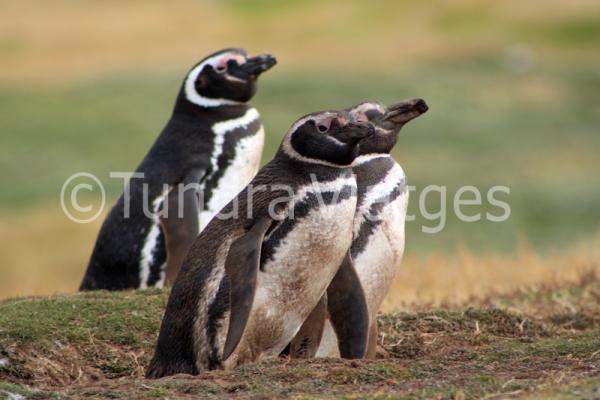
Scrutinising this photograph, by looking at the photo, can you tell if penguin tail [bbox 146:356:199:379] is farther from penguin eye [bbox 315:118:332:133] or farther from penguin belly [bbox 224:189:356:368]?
penguin eye [bbox 315:118:332:133]

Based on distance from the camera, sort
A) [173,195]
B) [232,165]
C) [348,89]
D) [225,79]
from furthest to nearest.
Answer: [348,89], [225,79], [232,165], [173,195]

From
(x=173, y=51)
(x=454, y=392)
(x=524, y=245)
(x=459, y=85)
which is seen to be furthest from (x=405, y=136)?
(x=454, y=392)

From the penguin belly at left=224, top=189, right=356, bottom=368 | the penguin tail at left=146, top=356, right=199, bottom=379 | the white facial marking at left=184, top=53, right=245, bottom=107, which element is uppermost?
the white facial marking at left=184, top=53, right=245, bottom=107

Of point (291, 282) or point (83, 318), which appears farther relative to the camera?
point (83, 318)

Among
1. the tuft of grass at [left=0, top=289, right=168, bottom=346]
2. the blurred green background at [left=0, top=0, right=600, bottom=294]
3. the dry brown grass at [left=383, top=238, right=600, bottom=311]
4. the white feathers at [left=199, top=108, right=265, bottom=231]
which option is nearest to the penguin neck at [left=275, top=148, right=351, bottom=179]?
the tuft of grass at [left=0, top=289, right=168, bottom=346]

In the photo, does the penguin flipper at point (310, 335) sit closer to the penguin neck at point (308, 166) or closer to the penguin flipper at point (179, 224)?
the penguin neck at point (308, 166)

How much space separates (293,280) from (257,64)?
424cm

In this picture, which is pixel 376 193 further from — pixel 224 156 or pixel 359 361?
pixel 224 156

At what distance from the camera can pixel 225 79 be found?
426 inches

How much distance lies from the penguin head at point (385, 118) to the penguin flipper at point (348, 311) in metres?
1.17

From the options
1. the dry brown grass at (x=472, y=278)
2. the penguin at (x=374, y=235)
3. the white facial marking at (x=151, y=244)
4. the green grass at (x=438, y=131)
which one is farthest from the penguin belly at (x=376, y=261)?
the green grass at (x=438, y=131)

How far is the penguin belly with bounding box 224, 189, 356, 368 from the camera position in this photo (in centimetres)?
680

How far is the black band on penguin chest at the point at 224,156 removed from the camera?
10.4 metres

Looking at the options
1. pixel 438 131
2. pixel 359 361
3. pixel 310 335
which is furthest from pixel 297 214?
pixel 438 131
